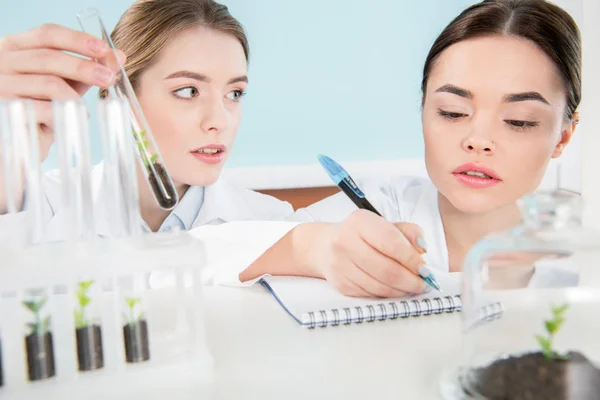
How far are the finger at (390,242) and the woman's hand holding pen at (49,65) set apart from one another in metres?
0.30

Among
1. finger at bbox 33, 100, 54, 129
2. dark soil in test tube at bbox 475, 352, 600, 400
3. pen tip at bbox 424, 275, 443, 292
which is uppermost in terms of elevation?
finger at bbox 33, 100, 54, 129

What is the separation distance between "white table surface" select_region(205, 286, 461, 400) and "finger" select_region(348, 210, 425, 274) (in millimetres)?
64

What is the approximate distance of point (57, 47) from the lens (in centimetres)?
64

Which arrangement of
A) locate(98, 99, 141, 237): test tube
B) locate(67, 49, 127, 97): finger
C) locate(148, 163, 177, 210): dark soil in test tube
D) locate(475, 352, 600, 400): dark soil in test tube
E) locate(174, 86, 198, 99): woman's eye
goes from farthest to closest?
locate(174, 86, 198, 99): woman's eye → locate(67, 49, 127, 97): finger → locate(148, 163, 177, 210): dark soil in test tube → locate(98, 99, 141, 237): test tube → locate(475, 352, 600, 400): dark soil in test tube

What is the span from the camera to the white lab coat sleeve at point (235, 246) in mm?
666

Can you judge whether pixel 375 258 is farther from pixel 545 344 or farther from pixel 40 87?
pixel 40 87

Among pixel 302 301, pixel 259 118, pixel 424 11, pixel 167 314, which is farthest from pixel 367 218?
pixel 424 11

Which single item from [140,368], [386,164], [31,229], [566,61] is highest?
[566,61]

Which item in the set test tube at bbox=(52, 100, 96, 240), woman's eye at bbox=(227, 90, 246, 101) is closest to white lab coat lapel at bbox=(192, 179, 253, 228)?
woman's eye at bbox=(227, 90, 246, 101)

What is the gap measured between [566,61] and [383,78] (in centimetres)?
27

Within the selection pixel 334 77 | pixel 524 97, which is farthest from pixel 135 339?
pixel 524 97

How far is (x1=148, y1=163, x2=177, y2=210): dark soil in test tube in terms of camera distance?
0.53 meters

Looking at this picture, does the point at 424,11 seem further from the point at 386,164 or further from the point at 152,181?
the point at 152,181

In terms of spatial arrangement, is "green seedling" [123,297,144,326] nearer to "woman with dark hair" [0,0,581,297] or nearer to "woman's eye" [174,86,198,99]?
"woman with dark hair" [0,0,581,297]
